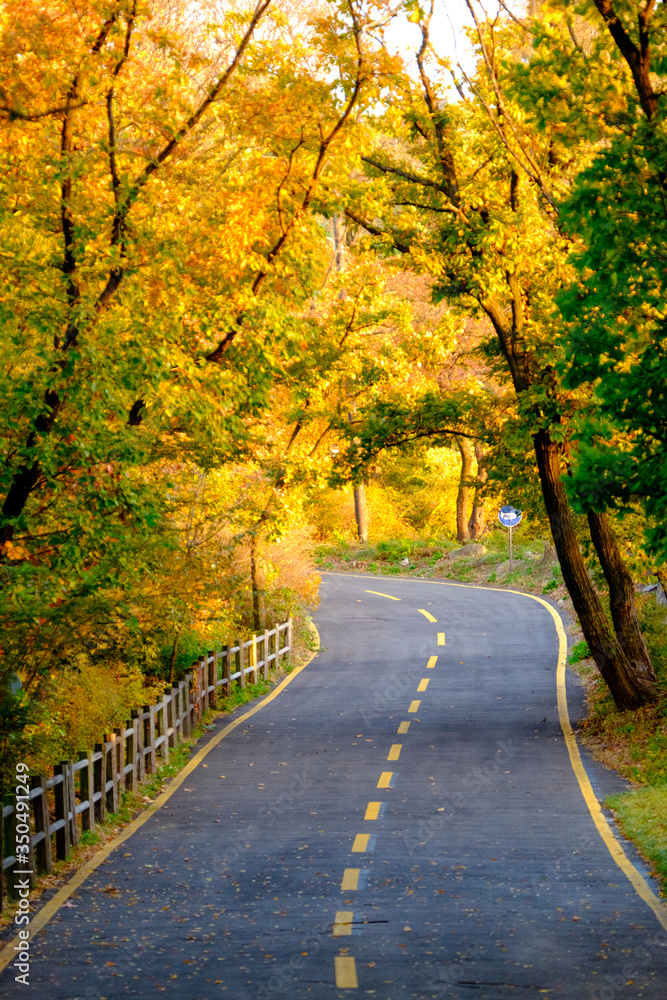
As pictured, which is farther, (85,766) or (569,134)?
(85,766)

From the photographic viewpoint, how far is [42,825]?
10984 mm

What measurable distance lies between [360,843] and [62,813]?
3154 mm

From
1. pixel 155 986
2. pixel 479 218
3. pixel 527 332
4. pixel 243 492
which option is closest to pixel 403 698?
pixel 243 492

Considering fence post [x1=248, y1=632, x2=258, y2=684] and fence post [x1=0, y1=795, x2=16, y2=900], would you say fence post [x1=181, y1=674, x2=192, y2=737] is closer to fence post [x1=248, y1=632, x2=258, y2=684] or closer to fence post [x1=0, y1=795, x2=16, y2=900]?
fence post [x1=248, y1=632, x2=258, y2=684]

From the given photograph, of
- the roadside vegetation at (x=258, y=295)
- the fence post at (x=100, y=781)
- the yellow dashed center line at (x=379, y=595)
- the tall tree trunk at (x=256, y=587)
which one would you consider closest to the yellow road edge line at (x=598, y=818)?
the roadside vegetation at (x=258, y=295)

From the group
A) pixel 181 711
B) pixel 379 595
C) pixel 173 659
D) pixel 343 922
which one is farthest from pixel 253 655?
pixel 379 595

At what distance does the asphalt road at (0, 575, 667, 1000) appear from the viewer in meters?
7.99

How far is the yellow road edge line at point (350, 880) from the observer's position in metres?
10.4

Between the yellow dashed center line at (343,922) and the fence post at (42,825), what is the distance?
10.4 feet

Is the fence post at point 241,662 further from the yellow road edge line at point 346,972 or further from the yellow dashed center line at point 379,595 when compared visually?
the yellow dashed center line at point 379,595

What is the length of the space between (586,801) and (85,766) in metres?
6.18

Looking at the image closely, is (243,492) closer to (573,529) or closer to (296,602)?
(573,529)

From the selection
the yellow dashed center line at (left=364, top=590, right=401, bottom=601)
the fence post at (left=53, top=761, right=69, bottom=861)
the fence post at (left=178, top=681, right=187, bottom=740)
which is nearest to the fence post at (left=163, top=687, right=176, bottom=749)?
the fence post at (left=178, top=681, right=187, bottom=740)

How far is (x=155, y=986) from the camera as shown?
791 centimetres
